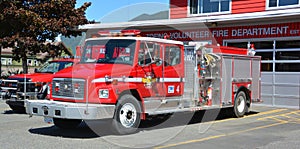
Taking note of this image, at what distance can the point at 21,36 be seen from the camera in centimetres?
2412

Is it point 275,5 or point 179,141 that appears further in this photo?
point 275,5

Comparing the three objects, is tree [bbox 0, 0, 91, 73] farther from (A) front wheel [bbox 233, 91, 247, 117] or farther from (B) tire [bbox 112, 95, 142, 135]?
(B) tire [bbox 112, 95, 142, 135]

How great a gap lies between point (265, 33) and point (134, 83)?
934 centimetres

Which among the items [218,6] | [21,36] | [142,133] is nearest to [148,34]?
[218,6]

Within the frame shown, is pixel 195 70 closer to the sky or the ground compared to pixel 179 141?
closer to the sky

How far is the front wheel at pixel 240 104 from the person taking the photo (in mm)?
13422

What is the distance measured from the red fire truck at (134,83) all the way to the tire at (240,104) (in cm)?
67

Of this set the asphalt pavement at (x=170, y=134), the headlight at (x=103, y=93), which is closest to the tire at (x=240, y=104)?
the asphalt pavement at (x=170, y=134)

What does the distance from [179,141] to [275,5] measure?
1196cm

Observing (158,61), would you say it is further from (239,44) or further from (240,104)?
(239,44)

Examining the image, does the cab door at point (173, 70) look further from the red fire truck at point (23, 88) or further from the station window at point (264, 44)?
the station window at point (264, 44)

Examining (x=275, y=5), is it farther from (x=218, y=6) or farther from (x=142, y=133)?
(x=142, y=133)

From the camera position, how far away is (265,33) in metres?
17.2

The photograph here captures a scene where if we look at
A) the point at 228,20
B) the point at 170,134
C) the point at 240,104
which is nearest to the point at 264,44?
the point at 228,20
